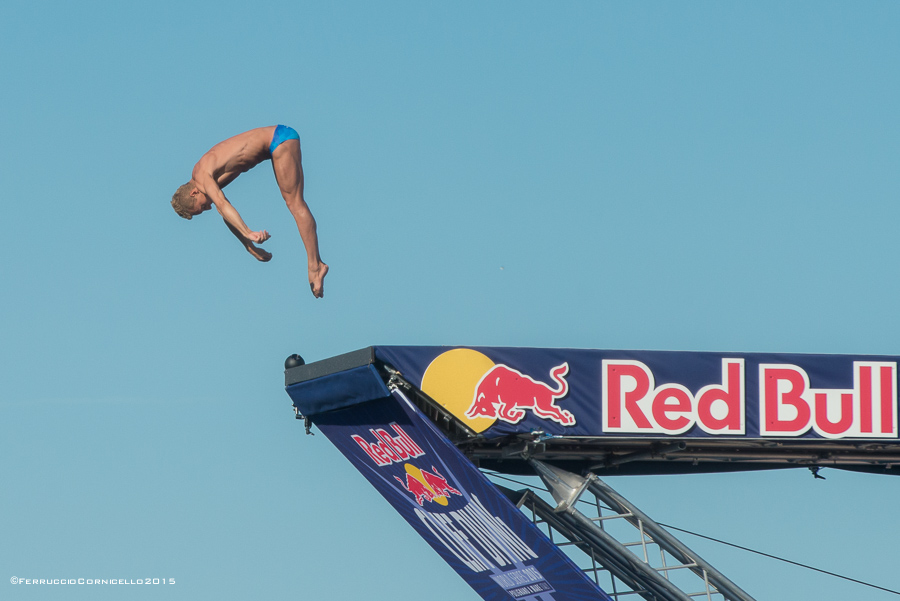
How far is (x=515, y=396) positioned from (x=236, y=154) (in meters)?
5.61

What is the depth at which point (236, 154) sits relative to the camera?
20984 mm

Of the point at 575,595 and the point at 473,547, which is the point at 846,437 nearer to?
the point at 575,595

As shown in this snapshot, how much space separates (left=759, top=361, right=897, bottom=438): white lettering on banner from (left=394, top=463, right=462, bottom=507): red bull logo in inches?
199

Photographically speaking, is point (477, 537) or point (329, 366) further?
point (477, 537)

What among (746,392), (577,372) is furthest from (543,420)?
(746,392)

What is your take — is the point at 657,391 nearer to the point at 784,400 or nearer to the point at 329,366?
the point at 784,400

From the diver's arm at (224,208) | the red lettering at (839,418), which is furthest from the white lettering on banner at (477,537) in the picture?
the diver's arm at (224,208)

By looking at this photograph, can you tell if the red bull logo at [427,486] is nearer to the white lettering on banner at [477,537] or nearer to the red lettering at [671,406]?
the white lettering on banner at [477,537]

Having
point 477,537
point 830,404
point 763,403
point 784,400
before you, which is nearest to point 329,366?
point 477,537

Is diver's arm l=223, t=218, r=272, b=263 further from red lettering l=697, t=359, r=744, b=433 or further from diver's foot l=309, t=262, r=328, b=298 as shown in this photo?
red lettering l=697, t=359, r=744, b=433

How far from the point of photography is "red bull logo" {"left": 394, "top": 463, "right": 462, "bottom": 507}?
21981 millimetres

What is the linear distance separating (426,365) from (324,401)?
2523 millimetres

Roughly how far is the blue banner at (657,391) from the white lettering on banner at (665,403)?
1 centimetres

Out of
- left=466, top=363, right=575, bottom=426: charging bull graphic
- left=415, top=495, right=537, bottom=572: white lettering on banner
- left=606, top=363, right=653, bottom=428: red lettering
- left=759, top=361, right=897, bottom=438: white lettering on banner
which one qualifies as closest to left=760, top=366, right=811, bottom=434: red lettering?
left=759, top=361, right=897, bottom=438: white lettering on banner
